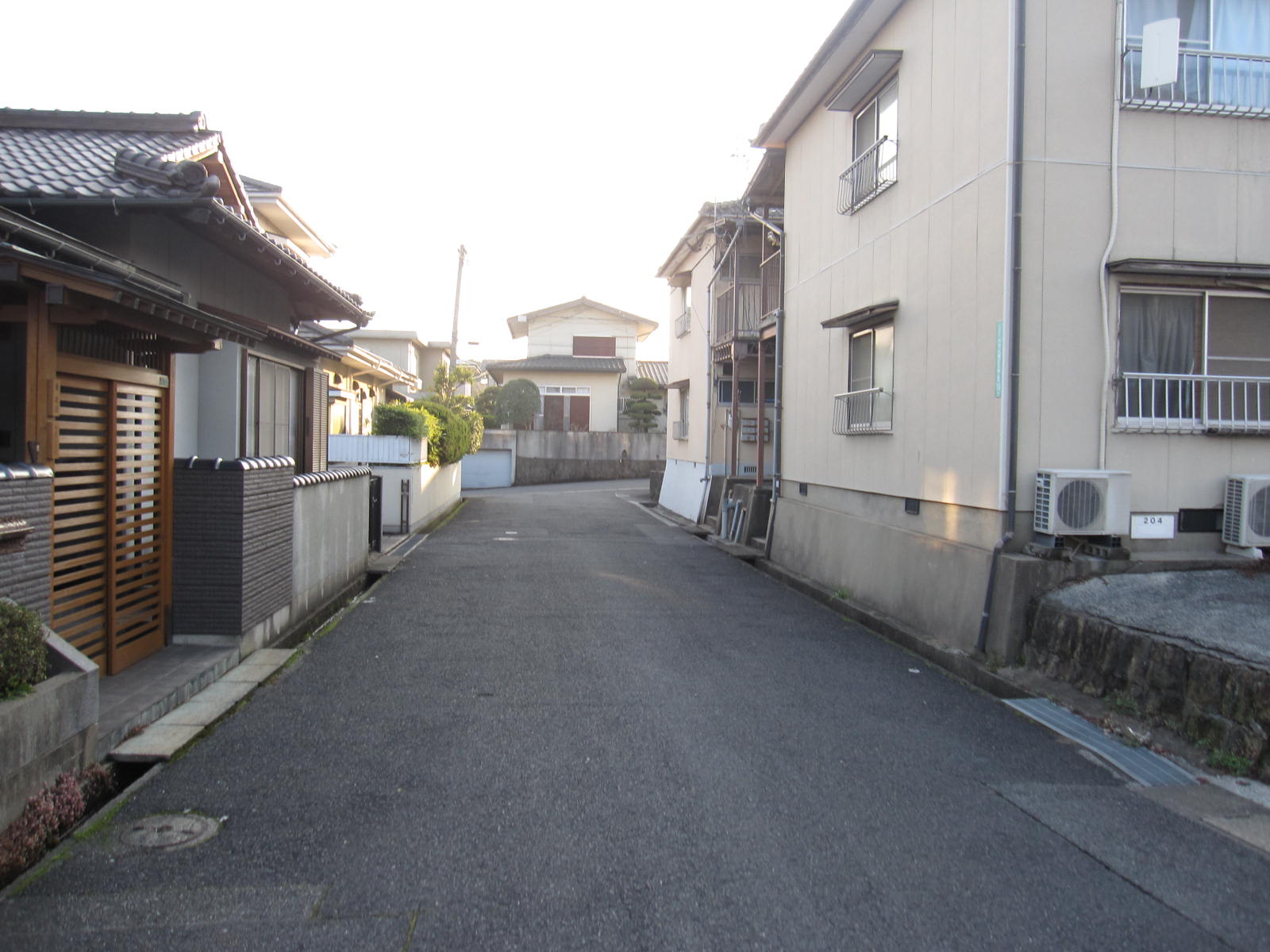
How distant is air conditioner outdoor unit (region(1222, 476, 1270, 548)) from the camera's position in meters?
7.62

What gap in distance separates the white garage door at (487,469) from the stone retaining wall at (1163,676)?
31.2 meters

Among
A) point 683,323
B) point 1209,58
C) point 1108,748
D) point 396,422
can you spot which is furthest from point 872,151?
point 683,323

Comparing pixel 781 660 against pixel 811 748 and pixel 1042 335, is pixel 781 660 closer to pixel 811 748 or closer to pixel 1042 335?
pixel 811 748

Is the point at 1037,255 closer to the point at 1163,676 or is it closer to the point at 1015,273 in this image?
the point at 1015,273

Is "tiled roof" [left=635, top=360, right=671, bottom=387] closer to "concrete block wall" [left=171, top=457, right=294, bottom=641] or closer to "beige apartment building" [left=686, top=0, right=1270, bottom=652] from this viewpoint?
"beige apartment building" [left=686, top=0, right=1270, bottom=652]

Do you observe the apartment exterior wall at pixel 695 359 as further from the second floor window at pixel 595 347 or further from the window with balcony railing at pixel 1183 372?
the second floor window at pixel 595 347

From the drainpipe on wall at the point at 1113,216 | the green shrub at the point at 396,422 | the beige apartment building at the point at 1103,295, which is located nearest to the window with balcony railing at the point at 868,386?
the beige apartment building at the point at 1103,295

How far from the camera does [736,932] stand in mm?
3416

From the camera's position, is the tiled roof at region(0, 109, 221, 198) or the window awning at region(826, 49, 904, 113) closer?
the tiled roof at region(0, 109, 221, 198)

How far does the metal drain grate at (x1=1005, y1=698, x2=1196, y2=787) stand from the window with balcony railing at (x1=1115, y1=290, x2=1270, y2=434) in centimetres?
273

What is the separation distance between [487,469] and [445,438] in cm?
1441

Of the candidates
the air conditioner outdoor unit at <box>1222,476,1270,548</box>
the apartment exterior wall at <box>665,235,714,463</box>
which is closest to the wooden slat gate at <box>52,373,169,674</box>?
the air conditioner outdoor unit at <box>1222,476,1270,548</box>

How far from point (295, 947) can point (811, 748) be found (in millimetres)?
3298

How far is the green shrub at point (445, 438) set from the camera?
2200cm
